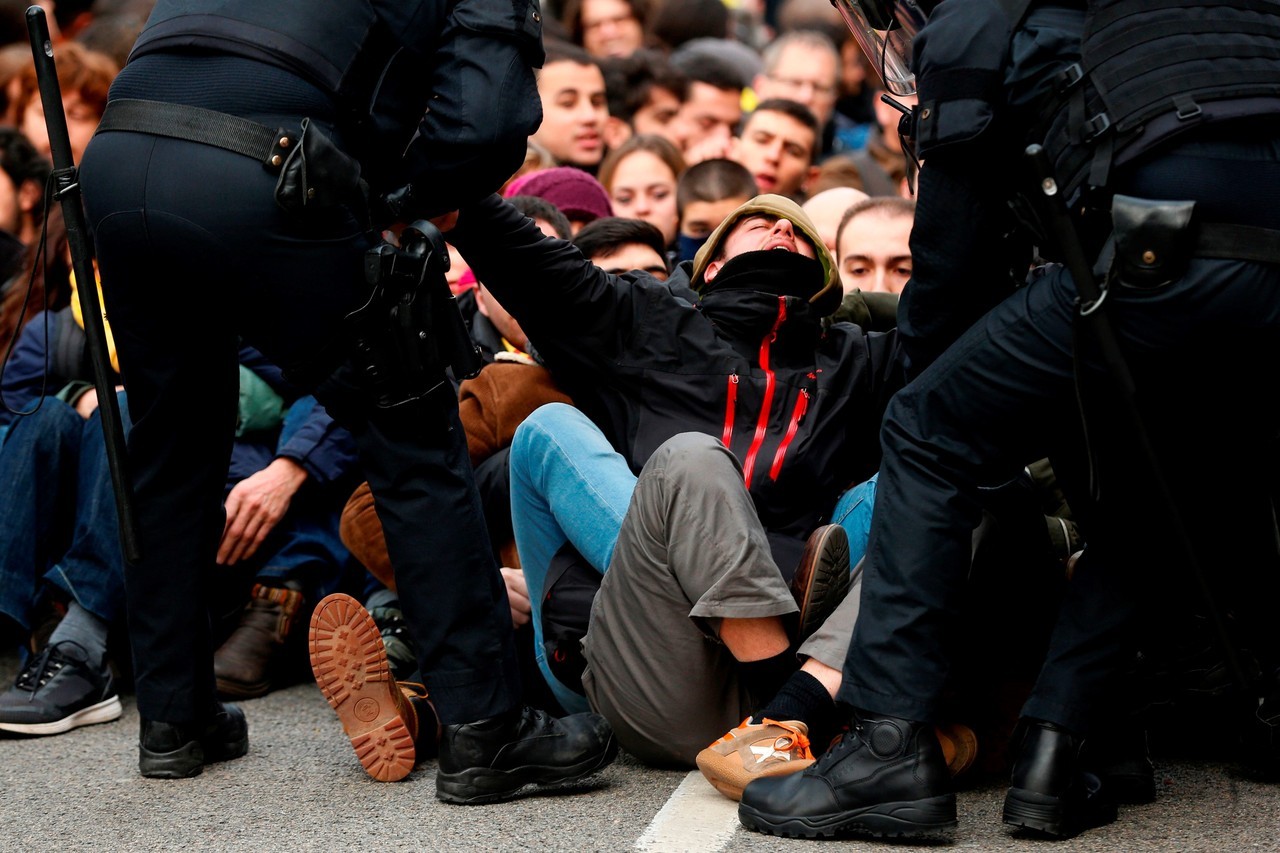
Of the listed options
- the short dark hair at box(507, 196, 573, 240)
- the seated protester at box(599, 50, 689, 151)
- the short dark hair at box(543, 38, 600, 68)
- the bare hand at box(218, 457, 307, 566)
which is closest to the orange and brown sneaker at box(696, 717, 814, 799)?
the bare hand at box(218, 457, 307, 566)

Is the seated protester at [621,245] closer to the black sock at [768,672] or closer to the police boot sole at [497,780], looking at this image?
the black sock at [768,672]

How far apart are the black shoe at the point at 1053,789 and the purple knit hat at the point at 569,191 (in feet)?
9.54

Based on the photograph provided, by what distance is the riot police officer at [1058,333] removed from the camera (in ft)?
9.12

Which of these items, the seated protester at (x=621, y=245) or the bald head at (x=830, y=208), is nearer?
the seated protester at (x=621, y=245)

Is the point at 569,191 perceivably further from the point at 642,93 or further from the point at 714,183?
the point at 642,93

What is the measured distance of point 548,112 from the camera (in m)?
7.08

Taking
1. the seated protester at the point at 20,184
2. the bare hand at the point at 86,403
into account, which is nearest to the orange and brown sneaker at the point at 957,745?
the bare hand at the point at 86,403

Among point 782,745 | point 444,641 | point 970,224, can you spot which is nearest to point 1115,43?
point 970,224

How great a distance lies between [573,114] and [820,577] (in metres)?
4.10

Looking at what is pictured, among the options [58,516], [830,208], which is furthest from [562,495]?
[830,208]

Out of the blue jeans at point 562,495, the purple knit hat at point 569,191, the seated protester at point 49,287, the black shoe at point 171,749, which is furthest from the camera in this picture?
the purple knit hat at point 569,191

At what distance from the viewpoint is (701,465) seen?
3355mm

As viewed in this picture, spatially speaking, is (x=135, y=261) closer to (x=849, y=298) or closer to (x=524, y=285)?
(x=524, y=285)

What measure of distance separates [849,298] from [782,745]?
1.76 m
